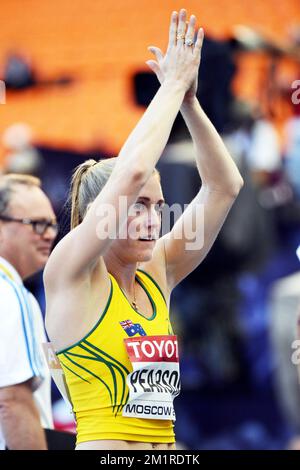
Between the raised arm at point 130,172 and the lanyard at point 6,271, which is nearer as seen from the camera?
the raised arm at point 130,172

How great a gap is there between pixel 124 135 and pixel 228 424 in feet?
7.91

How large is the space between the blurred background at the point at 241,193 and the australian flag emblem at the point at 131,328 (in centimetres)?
248

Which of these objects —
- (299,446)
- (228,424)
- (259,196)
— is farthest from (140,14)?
(299,446)

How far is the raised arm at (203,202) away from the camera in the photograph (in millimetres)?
2811

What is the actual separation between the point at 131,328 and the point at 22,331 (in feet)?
3.07

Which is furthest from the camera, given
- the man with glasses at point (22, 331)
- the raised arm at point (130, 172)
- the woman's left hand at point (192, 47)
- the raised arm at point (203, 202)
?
the man with glasses at point (22, 331)

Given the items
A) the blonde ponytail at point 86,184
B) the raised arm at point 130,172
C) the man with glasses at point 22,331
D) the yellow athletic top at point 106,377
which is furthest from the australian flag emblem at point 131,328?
the man with glasses at point 22,331

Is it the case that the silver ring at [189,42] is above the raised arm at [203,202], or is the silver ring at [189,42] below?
Answer: above

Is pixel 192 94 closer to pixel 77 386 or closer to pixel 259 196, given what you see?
pixel 77 386

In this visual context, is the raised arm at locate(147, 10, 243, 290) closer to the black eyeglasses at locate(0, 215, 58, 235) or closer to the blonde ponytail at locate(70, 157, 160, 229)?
the blonde ponytail at locate(70, 157, 160, 229)

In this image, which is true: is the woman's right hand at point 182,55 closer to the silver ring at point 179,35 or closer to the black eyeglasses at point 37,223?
the silver ring at point 179,35

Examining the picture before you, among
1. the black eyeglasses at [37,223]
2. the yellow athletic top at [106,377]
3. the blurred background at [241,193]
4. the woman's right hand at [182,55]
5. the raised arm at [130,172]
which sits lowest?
the yellow athletic top at [106,377]

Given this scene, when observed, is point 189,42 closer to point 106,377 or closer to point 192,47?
point 192,47

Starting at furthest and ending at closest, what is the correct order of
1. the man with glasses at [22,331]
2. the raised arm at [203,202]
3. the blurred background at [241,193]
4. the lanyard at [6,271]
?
1. the blurred background at [241,193]
2. the lanyard at [6,271]
3. the man with glasses at [22,331]
4. the raised arm at [203,202]
